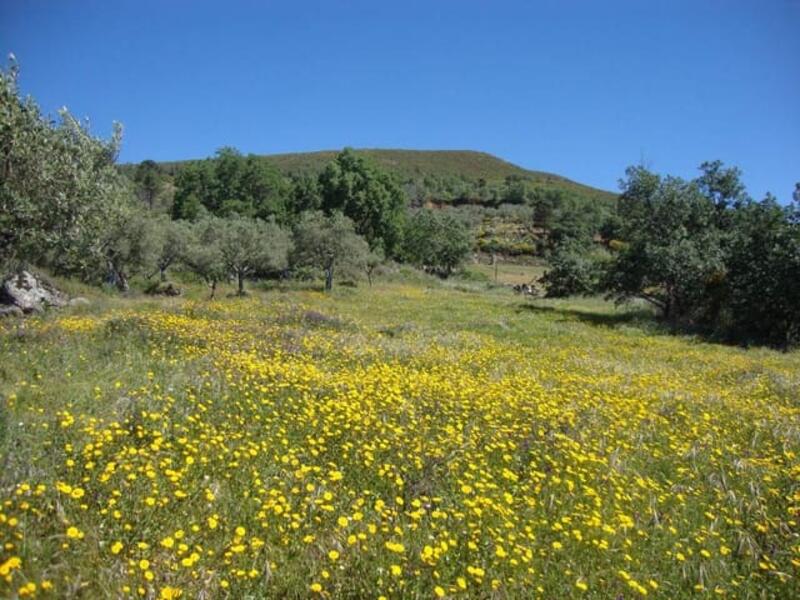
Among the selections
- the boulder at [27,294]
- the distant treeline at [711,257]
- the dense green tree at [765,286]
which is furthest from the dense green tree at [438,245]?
the boulder at [27,294]

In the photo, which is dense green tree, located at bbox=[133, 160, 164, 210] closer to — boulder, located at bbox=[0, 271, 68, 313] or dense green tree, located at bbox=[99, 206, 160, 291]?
dense green tree, located at bbox=[99, 206, 160, 291]

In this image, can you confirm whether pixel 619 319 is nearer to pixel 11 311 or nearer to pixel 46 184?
pixel 46 184

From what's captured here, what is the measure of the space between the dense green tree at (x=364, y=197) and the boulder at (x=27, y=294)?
42.5m

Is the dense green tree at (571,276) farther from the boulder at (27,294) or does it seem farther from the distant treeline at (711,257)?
the boulder at (27,294)

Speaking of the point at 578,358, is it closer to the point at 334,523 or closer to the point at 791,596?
the point at 791,596

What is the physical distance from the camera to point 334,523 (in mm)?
5020

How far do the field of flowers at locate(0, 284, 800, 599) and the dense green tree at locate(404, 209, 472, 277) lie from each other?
61.0 metres

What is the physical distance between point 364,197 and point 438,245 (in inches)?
559

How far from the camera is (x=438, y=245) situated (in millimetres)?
72188

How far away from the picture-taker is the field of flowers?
4242 mm

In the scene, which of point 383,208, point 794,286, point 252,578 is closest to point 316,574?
point 252,578

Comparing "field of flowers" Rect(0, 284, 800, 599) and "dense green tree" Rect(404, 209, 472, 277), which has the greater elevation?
"dense green tree" Rect(404, 209, 472, 277)

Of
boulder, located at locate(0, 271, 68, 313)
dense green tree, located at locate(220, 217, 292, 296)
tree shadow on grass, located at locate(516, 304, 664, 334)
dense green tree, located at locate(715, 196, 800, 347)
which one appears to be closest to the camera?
boulder, located at locate(0, 271, 68, 313)

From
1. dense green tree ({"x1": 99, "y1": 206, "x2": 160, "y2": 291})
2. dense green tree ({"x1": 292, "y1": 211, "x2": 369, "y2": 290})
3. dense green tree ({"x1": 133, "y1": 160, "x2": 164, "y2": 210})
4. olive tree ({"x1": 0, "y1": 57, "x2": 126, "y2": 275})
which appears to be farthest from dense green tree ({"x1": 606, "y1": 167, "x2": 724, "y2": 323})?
dense green tree ({"x1": 133, "y1": 160, "x2": 164, "y2": 210})
